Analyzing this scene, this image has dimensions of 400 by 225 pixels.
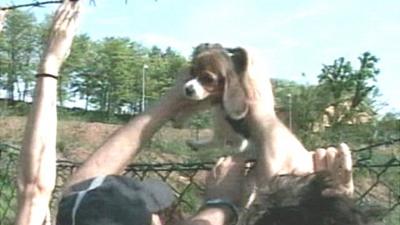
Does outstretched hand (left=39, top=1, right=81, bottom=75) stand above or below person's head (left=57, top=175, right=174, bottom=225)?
above

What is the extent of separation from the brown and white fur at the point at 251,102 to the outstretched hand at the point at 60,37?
0.36 metres

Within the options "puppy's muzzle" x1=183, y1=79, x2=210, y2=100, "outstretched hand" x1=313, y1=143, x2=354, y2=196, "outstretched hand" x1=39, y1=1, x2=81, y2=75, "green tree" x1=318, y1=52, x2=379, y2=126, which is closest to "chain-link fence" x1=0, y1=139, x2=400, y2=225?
"outstretched hand" x1=313, y1=143, x2=354, y2=196

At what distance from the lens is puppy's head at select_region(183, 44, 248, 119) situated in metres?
1.72

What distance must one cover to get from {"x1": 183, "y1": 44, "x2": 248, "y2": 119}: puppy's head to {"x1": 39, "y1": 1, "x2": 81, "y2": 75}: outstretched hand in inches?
13.9

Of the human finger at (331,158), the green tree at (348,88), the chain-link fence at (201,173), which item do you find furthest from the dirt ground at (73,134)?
the human finger at (331,158)

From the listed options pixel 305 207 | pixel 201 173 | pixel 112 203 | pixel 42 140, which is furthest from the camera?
pixel 201 173

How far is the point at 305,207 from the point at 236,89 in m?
0.46

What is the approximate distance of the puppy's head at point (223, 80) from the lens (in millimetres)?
1721

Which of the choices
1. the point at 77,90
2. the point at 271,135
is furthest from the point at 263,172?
the point at 77,90

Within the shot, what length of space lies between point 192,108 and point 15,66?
43.0 feet

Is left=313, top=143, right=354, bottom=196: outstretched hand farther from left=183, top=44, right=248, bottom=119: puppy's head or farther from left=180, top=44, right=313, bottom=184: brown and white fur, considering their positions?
left=183, top=44, right=248, bottom=119: puppy's head

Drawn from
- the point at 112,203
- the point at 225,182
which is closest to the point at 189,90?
the point at 225,182

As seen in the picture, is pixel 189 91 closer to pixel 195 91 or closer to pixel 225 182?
pixel 195 91

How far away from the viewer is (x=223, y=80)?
1.75 meters
